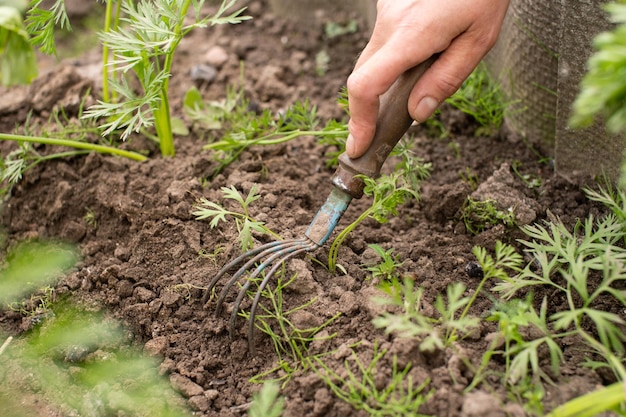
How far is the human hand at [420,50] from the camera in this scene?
1886mm

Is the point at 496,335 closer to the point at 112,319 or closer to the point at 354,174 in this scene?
the point at 354,174

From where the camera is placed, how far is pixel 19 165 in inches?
99.8

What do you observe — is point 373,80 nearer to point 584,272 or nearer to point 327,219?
point 327,219

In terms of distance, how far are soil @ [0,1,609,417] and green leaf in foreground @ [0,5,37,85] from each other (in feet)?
2.30

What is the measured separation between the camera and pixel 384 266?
80.3 inches

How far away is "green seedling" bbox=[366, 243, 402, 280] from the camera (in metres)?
2.03

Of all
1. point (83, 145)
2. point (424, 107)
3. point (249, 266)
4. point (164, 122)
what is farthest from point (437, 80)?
point (83, 145)

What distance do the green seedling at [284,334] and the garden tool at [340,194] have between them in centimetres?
6

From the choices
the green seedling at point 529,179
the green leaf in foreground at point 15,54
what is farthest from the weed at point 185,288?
the green seedling at point 529,179

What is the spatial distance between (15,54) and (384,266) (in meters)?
1.24

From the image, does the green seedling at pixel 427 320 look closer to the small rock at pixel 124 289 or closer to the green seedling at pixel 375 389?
the green seedling at pixel 375 389

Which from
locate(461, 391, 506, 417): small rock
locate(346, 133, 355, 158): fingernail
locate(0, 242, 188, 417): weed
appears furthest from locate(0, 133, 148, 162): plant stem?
locate(461, 391, 506, 417): small rock

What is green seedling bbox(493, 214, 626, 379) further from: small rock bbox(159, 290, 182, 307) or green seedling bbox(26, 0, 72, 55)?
green seedling bbox(26, 0, 72, 55)

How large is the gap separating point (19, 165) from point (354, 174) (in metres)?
1.37
